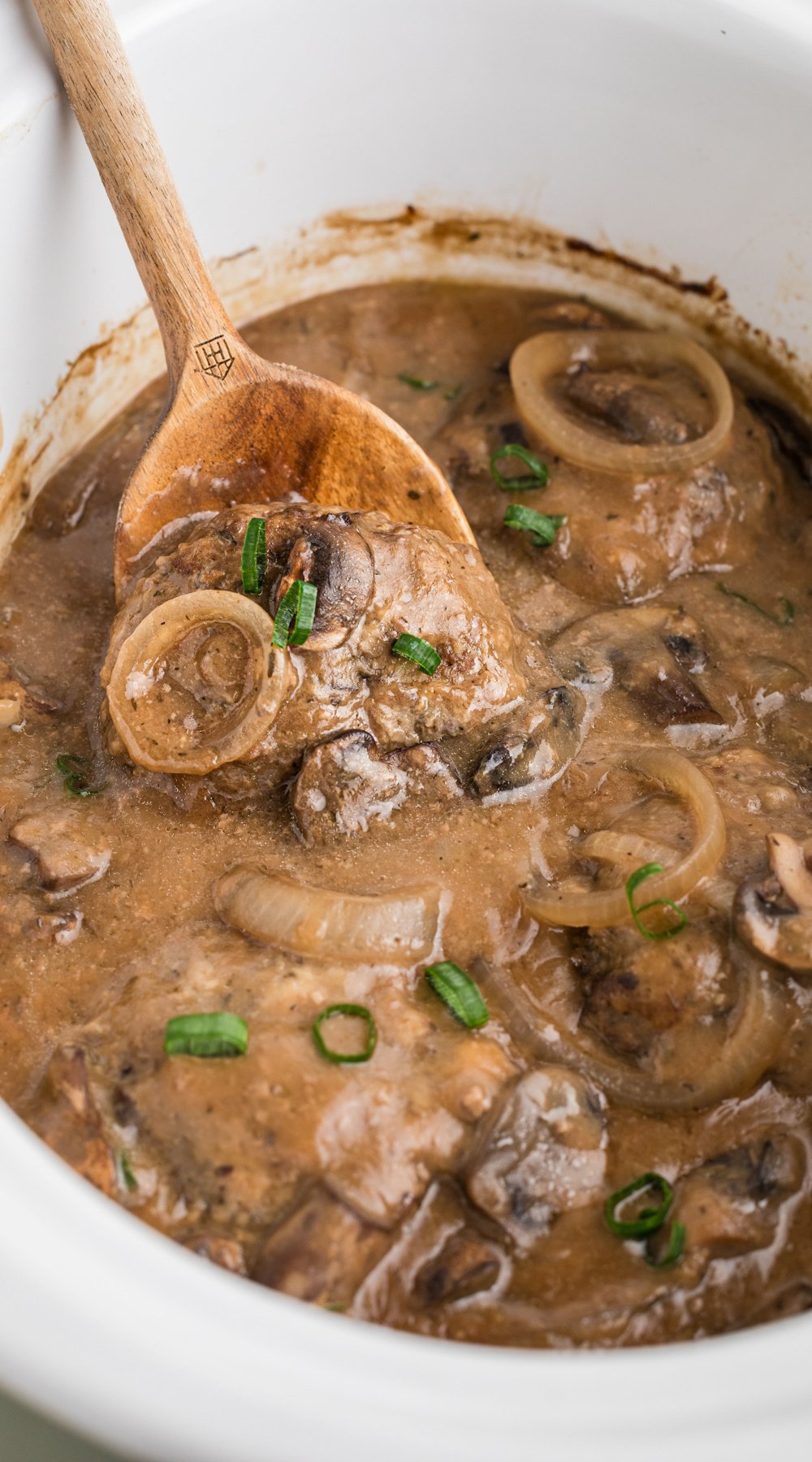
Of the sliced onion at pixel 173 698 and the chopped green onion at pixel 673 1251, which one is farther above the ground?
Result: the sliced onion at pixel 173 698

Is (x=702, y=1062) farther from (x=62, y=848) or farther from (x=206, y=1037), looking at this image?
(x=62, y=848)

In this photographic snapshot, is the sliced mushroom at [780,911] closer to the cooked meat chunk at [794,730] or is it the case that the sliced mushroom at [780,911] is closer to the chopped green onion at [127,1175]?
the cooked meat chunk at [794,730]

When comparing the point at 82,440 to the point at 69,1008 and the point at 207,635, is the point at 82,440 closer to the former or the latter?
the point at 207,635

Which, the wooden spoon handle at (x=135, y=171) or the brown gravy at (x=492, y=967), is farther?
the wooden spoon handle at (x=135, y=171)

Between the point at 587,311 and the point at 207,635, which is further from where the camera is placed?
the point at 587,311

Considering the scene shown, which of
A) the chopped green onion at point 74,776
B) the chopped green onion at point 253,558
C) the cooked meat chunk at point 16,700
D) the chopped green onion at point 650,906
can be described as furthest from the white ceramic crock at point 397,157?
the chopped green onion at point 650,906

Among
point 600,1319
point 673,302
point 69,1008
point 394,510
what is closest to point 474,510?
point 394,510

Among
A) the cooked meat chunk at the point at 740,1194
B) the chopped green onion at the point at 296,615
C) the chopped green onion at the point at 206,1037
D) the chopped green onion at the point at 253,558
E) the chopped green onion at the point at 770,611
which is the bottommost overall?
the cooked meat chunk at the point at 740,1194
